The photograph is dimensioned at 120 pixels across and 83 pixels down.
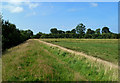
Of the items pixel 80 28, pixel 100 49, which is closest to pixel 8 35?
pixel 100 49

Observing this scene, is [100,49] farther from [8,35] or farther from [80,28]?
[80,28]

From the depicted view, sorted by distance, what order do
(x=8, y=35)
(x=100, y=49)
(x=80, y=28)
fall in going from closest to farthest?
1. (x=100, y=49)
2. (x=8, y=35)
3. (x=80, y=28)

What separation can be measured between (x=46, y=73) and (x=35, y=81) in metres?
1.06

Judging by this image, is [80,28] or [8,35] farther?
[80,28]

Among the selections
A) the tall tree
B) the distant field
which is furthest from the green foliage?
the tall tree

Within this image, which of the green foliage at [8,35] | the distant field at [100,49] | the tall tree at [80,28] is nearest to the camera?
the distant field at [100,49]

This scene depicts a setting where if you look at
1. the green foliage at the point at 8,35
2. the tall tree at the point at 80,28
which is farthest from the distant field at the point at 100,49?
the tall tree at the point at 80,28

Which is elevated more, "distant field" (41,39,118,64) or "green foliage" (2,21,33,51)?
"green foliage" (2,21,33,51)

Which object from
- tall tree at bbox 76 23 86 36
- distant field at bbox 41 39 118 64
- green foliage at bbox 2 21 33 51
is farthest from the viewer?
tall tree at bbox 76 23 86 36

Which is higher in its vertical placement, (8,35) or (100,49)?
(8,35)

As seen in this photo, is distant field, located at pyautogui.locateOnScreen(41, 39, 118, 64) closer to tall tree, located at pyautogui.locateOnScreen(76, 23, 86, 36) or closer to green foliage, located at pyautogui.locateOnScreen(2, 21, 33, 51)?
green foliage, located at pyautogui.locateOnScreen(2, 21, 33, 51)

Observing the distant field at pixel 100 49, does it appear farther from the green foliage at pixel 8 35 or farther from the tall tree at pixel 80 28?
the tall tree at pixel 80 28

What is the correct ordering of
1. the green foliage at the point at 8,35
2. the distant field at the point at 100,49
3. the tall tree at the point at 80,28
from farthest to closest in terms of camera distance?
the tall tree at the point at 80,28 < the green foliage at the point at 8,35 < the distant field at the point at 100,49

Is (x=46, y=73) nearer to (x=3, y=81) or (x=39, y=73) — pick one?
(x=39, y=73)
